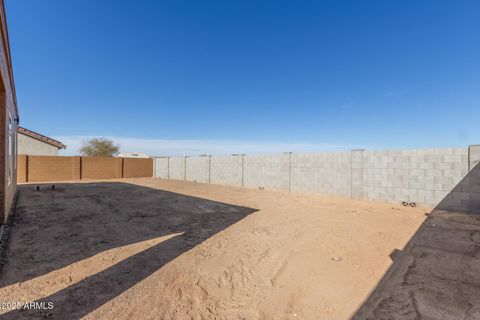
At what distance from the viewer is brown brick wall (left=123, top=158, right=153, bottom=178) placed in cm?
2003

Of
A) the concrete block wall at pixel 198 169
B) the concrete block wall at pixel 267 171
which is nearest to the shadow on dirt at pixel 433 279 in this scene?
the concrete block wall at pixel 267 171

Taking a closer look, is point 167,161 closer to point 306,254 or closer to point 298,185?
point 298,185

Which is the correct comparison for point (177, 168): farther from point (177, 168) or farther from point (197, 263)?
point (197, 263)

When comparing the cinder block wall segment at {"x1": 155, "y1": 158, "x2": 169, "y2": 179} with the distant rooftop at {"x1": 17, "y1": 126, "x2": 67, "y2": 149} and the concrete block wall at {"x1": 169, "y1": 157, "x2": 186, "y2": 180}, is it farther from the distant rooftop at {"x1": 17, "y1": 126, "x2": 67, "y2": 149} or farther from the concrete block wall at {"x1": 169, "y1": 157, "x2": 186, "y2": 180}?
the distant rooftop at {"x1": 17, "y1": 126, "x2": 67, "y2": 149}

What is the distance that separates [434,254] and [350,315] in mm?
2472

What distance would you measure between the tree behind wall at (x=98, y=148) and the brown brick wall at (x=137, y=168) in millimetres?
10941

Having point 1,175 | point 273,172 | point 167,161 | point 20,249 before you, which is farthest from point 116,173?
point 20,249

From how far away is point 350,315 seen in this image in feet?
8.49

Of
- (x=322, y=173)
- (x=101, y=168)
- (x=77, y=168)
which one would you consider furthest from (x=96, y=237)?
(x=101, y=168)

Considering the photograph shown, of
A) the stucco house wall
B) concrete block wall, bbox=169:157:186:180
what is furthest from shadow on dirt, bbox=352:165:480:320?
the stucco house wall

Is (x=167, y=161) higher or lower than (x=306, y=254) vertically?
higher

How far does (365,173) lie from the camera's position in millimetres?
8875

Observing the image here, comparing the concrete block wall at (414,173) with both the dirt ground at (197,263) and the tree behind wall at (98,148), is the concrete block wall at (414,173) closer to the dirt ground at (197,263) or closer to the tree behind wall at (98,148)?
the dirt ground at (197,263)

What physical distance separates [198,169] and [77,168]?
9.00m
